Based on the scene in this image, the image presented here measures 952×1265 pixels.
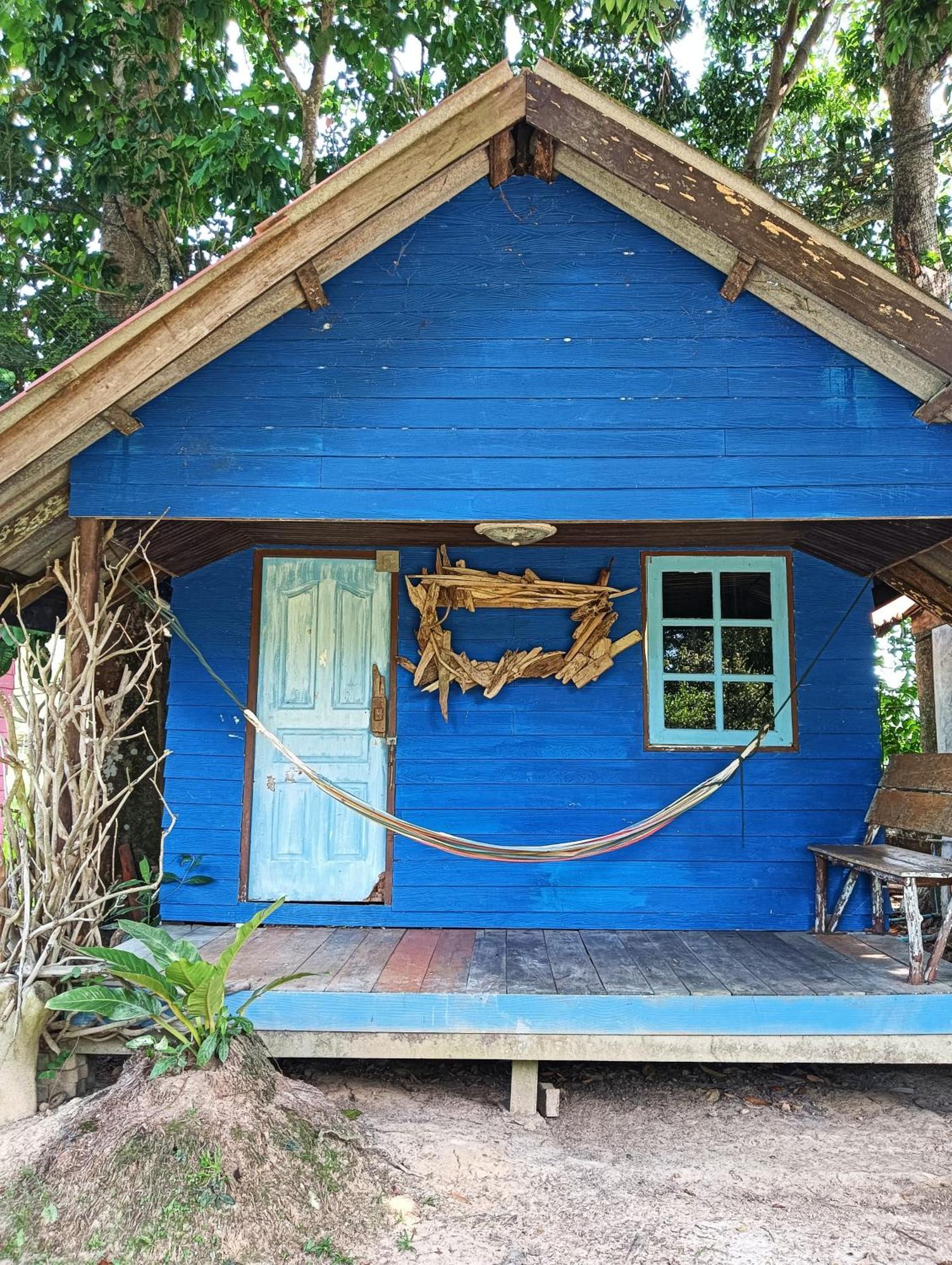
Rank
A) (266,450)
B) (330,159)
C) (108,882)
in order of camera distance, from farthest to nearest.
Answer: (330,159) < (108,882) < (266,450)

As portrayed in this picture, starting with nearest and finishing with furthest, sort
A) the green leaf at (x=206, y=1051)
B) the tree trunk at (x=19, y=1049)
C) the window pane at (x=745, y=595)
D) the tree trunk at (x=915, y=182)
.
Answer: the green leaf at (x=206, y=1051)
the tree trunk at (x=19, y=1049)
the window pane at (x=745, y=595)
the tree trunk at (x=915, y=182)

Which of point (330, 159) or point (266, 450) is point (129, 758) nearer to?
point (266, 450)

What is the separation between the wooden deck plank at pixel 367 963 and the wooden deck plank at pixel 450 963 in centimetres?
20

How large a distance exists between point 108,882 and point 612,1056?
355 cm

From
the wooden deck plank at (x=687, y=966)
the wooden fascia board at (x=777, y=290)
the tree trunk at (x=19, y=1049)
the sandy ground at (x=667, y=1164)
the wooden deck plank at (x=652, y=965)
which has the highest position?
the wooden fascia board at (x=777, y=290)

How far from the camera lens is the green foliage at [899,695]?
9.05 meters

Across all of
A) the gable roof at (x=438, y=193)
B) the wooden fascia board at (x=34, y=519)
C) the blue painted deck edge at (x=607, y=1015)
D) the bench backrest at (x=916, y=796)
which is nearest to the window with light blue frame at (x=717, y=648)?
the bench backrest at (x=916, y=796)

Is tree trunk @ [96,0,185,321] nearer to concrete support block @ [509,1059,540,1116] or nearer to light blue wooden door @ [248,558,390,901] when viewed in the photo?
light blue wooden door @ [248,558,390,901]

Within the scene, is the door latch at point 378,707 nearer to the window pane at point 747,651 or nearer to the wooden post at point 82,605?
the wooden post at point 82,605

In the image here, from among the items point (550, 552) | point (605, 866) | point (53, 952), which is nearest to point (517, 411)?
point (550, 552)

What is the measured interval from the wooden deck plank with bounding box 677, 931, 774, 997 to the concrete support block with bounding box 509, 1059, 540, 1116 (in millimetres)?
809

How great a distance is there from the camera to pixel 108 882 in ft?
18.7

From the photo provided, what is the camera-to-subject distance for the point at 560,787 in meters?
4.80

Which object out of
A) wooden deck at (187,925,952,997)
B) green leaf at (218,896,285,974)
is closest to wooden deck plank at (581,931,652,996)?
wooden deck at (187,925,952,997)
